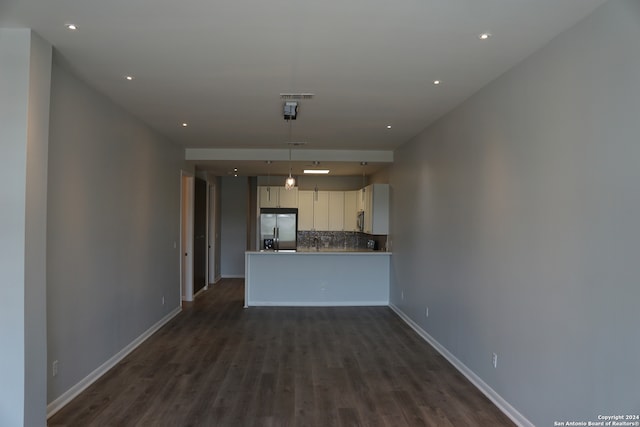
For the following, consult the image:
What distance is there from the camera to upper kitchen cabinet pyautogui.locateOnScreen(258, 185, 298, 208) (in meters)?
9.05

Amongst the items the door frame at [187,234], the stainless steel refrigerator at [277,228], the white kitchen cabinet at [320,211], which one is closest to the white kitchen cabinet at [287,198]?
the stainless steel refrigerator at [277,228]

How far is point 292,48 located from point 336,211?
639cm

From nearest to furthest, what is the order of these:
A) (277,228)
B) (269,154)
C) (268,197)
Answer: (269,154)
(277,228)
(268,197)

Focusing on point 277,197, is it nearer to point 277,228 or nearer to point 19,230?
point 277,228

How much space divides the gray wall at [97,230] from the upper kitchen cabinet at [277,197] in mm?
3723

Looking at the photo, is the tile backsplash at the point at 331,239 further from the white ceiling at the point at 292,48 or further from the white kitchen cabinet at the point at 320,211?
the white ceiling at the point at 292,48

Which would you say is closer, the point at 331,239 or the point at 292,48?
the point at 292,48

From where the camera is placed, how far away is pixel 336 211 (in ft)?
29.8

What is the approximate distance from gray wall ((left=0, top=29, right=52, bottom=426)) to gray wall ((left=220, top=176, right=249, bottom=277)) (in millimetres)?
7536

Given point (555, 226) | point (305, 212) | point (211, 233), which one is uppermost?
point (305, 212)

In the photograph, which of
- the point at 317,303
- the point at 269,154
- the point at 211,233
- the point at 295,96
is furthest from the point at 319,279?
the point at 295,96

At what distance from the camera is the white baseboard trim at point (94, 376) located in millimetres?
3047

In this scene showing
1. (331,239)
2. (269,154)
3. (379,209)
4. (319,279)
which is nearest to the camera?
(269,154)

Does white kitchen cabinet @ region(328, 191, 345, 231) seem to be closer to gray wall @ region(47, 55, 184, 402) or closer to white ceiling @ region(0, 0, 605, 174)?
gray wall @ region(47, 55, 184, 402)
